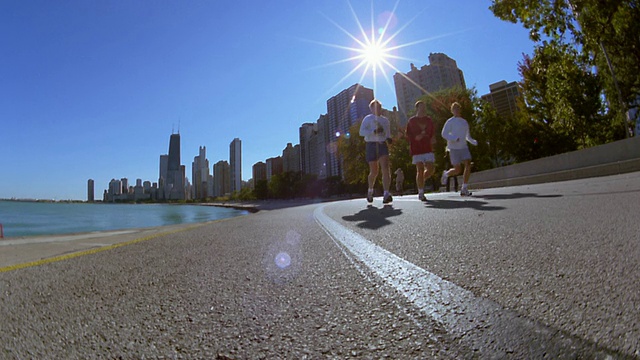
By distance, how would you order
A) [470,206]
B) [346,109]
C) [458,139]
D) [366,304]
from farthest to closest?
[346,109]
[458,139]
[470,206]
[366,304]

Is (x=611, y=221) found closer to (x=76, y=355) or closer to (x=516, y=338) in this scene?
(x=516, y=338)

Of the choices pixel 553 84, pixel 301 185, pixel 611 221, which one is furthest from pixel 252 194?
pixel 611 221

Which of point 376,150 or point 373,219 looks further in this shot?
point 376,150

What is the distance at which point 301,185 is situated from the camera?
300ft

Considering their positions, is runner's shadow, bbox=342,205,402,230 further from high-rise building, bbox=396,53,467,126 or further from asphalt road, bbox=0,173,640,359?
high-rise building, bbox=396,53,467,126

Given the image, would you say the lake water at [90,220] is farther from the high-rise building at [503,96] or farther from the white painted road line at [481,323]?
the high-rise building at [503,96]

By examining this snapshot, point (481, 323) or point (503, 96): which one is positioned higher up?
point (503, 96)

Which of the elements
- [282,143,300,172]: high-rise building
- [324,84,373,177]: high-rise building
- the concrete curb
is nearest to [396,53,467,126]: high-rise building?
[324,84,373,177]: high-rise building

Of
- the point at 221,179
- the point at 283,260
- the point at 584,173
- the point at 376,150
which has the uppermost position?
the point at 221,179

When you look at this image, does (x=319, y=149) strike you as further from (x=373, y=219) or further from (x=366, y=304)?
(x=366, y=304)

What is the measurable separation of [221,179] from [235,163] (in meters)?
11.0

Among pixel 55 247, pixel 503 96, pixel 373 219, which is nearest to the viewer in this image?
pixel 373 219

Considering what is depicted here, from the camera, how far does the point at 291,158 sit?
4729 inches

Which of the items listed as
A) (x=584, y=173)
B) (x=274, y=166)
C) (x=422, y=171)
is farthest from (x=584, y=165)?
(x=274, y=166)
